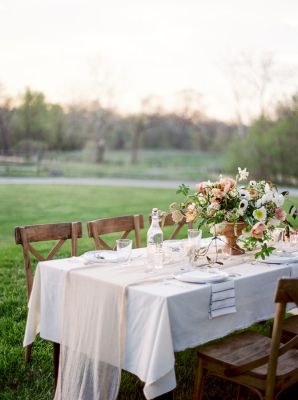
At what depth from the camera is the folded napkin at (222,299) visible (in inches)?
93.2

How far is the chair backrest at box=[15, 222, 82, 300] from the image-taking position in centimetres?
313

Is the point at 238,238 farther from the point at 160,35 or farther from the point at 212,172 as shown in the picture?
the point at 212,172

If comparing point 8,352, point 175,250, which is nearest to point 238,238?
point 175,250

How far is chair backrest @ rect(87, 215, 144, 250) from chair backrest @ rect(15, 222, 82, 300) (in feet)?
0.30

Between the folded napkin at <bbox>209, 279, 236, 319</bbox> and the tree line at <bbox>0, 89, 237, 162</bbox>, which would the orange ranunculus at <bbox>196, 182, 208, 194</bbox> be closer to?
the folded napkin at <bbox>209, 279, 236, 319</bbox>

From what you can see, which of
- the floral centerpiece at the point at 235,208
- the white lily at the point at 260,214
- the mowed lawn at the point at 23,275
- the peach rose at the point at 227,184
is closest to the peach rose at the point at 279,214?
the floral centerpiece at the point at 235,208

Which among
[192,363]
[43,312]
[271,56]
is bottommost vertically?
[192,363]

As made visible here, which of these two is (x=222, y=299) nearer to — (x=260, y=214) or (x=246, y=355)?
(x=246, y=355)

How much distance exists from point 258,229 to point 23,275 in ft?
11.3

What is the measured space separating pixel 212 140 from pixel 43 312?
11.3m

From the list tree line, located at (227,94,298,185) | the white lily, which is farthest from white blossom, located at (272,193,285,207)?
tree line, located at (227,94,298,185)

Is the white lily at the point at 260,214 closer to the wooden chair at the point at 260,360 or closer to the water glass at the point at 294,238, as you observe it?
the wooden chair at the point at 260,360

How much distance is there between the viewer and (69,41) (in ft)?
39.0

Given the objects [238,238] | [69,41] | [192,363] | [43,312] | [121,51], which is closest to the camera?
[43,312]
